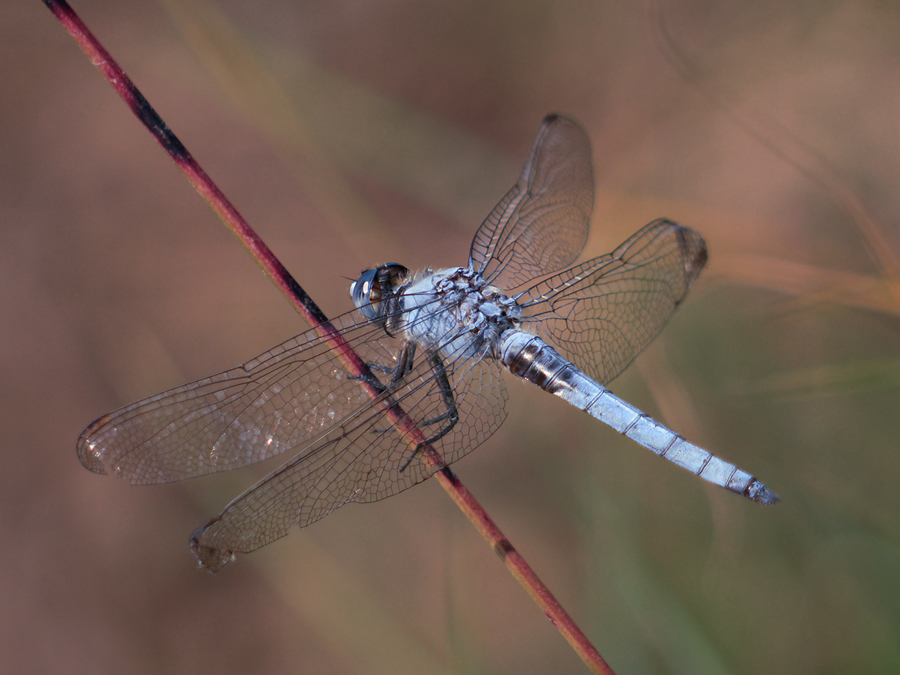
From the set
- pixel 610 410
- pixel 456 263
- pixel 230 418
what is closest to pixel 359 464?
pixel 230 418

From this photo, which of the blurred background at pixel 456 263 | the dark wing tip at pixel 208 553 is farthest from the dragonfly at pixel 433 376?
the blurred background at pixel 456 263

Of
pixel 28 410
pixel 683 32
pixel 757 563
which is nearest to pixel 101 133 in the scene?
pixel 28 410

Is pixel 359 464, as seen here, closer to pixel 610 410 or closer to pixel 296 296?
pixel 296 296

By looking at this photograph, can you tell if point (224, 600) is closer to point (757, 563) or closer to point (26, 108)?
point (757, 563)

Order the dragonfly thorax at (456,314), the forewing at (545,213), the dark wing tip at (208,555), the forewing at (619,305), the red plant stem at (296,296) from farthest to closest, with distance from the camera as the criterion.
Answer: the forewing at (545,213) < the forewing at (619,305) < the dragonfly thorax at (456,314) < the dark wing tip at (208,555) < the red plant stem at (296,296)

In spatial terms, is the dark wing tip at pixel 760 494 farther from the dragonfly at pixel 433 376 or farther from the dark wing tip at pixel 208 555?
the dark wing tip at pixel 208 555

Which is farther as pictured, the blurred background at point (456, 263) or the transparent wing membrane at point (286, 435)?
the blurred background at point (456, 263)

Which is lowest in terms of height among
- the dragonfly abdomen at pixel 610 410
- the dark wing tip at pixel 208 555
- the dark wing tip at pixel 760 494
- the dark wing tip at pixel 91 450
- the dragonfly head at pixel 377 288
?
the dark wing tip at pixel 760 494
